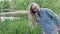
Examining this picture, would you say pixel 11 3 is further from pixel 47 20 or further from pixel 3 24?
pixel 47 20

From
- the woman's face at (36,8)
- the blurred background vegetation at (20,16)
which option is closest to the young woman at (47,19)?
the woman's face at (36,8)

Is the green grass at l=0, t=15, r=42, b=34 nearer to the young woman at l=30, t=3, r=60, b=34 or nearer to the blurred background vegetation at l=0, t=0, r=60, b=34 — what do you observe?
the blurred background vegetation at l=0, t=0, r=60, b=34

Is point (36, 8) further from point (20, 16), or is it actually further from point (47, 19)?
point (20, 16)

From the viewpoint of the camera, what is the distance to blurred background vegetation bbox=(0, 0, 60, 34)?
549 cm

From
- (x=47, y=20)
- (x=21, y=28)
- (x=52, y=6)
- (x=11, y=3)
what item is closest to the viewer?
(x=47, y=20)

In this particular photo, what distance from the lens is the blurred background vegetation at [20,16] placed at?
549 centimetres

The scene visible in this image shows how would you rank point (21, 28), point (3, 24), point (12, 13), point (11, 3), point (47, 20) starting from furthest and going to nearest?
point (11, 3) < point (12, 13) < point (3, 24) < point (21, 28) < point (47, 20)

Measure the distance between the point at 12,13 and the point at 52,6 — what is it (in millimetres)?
1501

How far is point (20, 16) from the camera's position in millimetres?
7445

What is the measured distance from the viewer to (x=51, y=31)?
3848 mm

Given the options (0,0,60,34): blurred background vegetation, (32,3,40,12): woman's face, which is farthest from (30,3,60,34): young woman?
(0,0,60,34): blurred background vegetation

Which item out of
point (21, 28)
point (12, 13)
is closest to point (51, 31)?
point (21, 28)

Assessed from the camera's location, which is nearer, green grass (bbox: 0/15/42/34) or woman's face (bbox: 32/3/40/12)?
woman's face (bbox: 32/3/40/12)

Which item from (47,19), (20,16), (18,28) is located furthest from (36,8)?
(20,16)
